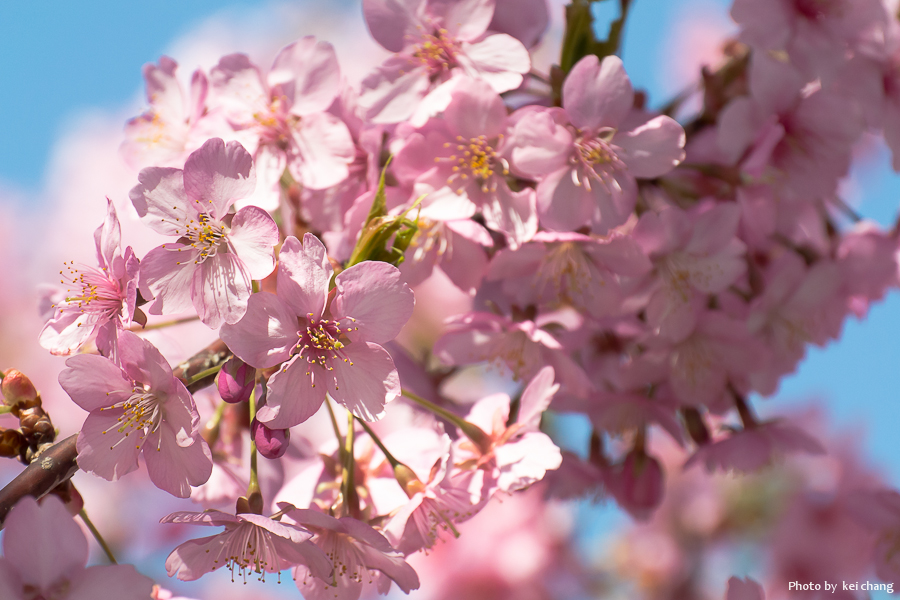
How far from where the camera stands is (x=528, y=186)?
1195mm

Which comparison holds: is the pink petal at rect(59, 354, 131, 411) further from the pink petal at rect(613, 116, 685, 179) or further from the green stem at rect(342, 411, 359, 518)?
the pink petal at rect(613, 116, 685, 179)

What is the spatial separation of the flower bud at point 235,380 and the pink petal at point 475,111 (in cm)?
49

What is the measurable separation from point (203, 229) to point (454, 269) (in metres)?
0.42

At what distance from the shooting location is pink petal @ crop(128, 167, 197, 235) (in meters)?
0.91

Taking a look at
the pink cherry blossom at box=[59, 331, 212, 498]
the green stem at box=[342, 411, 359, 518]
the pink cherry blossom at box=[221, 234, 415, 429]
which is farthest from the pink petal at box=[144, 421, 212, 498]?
the green stem at box=[342, 411, 359, 518]

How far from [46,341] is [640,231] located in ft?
2.99

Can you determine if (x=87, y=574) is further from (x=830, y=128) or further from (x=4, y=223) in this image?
(x=4, y=223)

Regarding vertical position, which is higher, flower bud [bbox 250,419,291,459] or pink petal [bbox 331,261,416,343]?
pink petal [bbox 331,261,416,343]

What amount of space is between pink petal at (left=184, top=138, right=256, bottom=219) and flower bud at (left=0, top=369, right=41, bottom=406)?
0.31 metres

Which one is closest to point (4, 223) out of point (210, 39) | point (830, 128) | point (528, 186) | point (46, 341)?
point (210, 39)

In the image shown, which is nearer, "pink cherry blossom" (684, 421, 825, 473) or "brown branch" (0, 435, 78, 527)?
"brown branch" (0, 435, 78, 527)

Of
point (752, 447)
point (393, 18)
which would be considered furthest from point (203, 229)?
point (752, 447)

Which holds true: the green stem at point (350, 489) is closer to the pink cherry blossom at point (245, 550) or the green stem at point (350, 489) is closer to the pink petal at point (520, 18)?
the pink cherry blossom at point (245, 550)

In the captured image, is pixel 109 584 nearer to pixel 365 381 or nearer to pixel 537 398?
pixel 365 381
